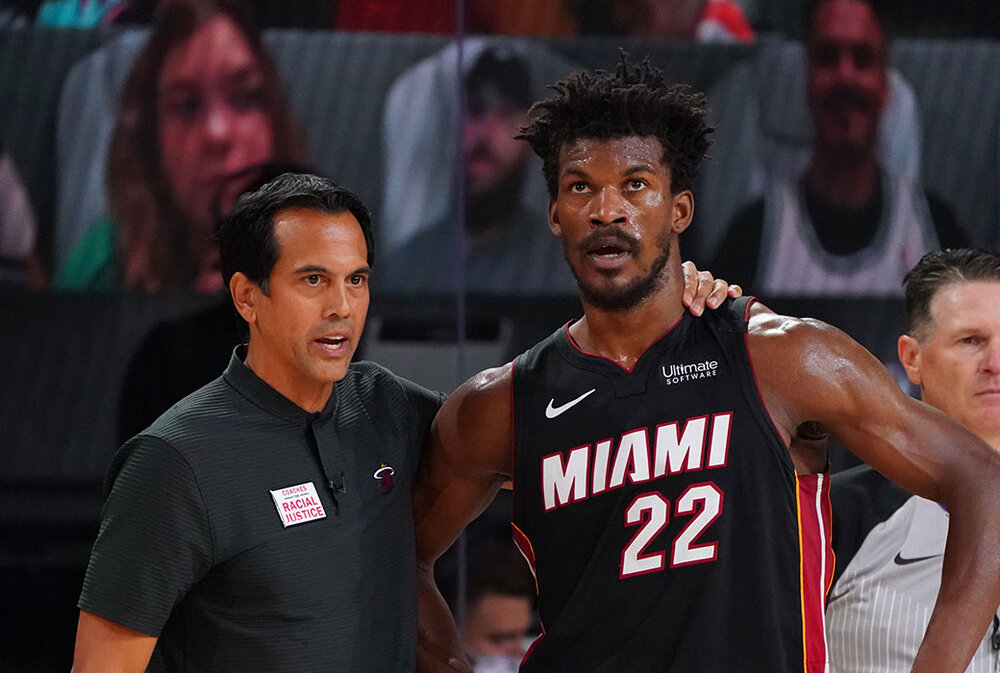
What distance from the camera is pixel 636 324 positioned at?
188 centimetres

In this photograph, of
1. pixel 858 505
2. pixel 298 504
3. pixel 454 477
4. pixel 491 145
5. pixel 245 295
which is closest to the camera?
pixel 298 504

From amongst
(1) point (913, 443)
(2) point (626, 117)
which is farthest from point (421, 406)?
(1) point (913, 443)

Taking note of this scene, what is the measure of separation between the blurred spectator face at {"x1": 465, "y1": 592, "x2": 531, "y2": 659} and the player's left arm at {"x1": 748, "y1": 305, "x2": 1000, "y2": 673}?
1874 millimetres

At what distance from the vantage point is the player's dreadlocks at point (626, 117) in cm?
186

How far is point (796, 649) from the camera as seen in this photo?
5.72 feet

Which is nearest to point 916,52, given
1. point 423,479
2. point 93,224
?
point 423,479

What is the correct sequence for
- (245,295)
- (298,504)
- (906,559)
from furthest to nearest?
(906,559) → (245,295) → (298,504)

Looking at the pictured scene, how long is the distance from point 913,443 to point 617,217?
0.56 meters

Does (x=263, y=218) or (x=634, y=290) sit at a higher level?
(x=263, y=218)

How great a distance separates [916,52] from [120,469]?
2.73m

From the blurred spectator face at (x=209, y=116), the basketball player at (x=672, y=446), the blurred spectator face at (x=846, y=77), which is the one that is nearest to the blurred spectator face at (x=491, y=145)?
the blurred spectator face at (x=209, y=116)

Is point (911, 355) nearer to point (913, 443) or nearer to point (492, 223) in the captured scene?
point (913, 443)

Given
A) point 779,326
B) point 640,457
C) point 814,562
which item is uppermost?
point 779,326

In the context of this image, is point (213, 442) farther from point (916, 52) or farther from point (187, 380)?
point (916, 52)
